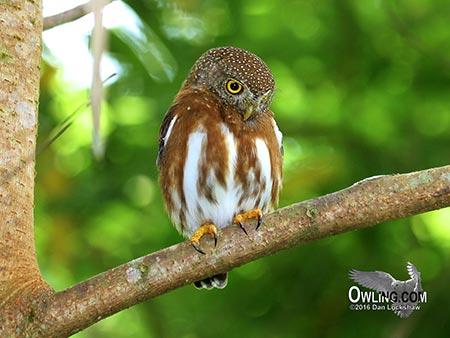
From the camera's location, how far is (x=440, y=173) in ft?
8.54

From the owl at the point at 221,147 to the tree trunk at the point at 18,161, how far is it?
3.14ft

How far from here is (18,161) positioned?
2.60 m

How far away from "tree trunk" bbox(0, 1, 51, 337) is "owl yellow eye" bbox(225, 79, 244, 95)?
1167 millimetres

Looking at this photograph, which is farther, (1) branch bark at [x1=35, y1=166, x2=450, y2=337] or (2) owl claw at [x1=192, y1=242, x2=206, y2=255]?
(2) owl claw at [x1=192, y1=242, x2=206, y2=255]

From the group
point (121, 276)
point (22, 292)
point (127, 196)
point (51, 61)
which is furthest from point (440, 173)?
point (51, 61)

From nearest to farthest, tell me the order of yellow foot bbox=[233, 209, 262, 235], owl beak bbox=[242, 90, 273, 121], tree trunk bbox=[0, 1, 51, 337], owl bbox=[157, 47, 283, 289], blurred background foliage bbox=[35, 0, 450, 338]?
tree trunk bbox=[0, 1, 51, 337] → yellow foot bbox=[233, 209, 262, 235] → owl bbox=[157, 47, 283, 289] → owl beak bbox=[242, 90, 273, 121] → blurred background foliage bbox=[35, 0, 450, 338]

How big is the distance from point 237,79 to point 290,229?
1.30 metres

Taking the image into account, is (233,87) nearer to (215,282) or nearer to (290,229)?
(215,282)

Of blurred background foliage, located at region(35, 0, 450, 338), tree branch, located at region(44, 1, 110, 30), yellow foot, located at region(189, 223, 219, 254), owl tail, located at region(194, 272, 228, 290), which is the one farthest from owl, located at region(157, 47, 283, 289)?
tree branch, located at region(44, 1, 110, 30)

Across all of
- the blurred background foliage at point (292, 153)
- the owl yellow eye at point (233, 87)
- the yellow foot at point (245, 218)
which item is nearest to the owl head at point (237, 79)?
the owl yellow eye at point (233, 87)

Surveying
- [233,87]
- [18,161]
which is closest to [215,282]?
[233,87]

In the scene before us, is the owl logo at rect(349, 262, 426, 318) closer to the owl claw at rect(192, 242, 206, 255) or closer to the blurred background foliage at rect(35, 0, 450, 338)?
the blurred background foliage at rect(35, 0, 450, 338)

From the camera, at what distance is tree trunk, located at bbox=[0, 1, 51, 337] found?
8.09 feet

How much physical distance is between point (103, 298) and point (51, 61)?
2.33 metres
